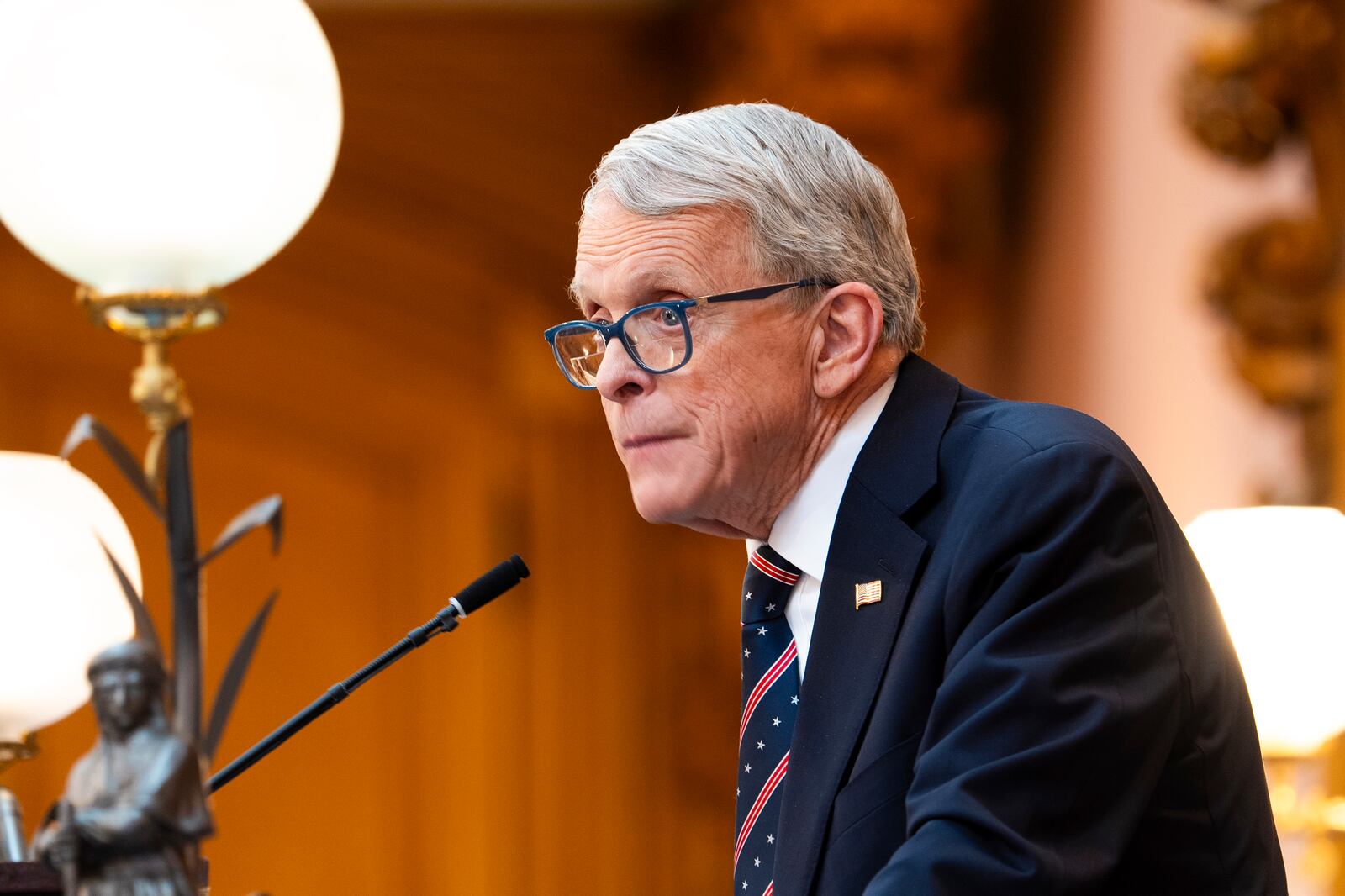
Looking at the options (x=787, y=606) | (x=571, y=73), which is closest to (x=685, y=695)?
(x=571, y=73)

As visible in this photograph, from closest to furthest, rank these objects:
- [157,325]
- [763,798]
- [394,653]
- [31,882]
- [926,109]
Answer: [31,882]
[157,325]
[394,653]
[763,798]
[926,109]

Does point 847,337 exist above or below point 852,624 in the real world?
above

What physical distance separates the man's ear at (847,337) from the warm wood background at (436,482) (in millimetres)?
3351

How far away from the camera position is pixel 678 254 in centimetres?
187

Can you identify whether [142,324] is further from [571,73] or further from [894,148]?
[571,73]

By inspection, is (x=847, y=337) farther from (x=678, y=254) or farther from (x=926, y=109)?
(x=926, y=109)

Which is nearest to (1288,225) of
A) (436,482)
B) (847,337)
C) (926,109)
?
(926,109)

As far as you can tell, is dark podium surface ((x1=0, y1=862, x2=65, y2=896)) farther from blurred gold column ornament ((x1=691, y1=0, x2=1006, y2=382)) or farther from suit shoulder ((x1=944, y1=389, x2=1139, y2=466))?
blurred gold column ornament ((x1=691, y1=0, x2=1006, y2=382))

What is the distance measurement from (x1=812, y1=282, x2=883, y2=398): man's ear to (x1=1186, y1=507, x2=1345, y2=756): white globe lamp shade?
91 centimetres

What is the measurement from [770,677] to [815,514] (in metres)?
0.17

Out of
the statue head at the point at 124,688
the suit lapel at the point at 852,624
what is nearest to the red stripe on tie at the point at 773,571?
the suit lapel at the point at 852,624

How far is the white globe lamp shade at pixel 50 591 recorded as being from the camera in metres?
1.74

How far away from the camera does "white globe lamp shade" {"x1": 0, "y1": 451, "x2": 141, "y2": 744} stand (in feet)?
5.70

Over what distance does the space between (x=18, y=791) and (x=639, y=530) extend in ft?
6.29
